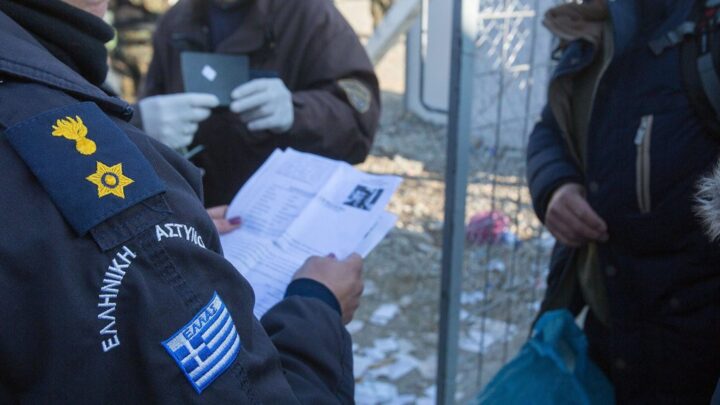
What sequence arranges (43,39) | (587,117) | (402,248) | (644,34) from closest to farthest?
(43,39), (644,34), (587,117), (402,248)

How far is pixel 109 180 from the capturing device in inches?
27.1

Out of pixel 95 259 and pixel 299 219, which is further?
pixel 299 219

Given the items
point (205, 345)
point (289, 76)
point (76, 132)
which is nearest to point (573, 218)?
point (289, 76)

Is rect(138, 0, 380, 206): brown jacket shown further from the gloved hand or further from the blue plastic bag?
the blue plastic bag

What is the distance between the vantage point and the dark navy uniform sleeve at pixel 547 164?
1.71 meters

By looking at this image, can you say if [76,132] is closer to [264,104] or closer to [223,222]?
[223,222]

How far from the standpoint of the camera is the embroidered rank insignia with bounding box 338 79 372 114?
2.06 meters

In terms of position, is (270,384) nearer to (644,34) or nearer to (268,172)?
(268,172)

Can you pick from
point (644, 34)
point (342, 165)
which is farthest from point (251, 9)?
point (644, 34)

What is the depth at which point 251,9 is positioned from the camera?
6.52ft

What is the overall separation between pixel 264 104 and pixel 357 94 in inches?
13.5

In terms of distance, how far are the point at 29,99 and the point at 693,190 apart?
119cm

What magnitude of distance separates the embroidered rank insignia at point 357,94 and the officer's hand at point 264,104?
20 centimetres

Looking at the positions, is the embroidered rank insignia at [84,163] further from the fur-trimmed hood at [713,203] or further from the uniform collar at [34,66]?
the fur-trimmed hood at [713,203]
